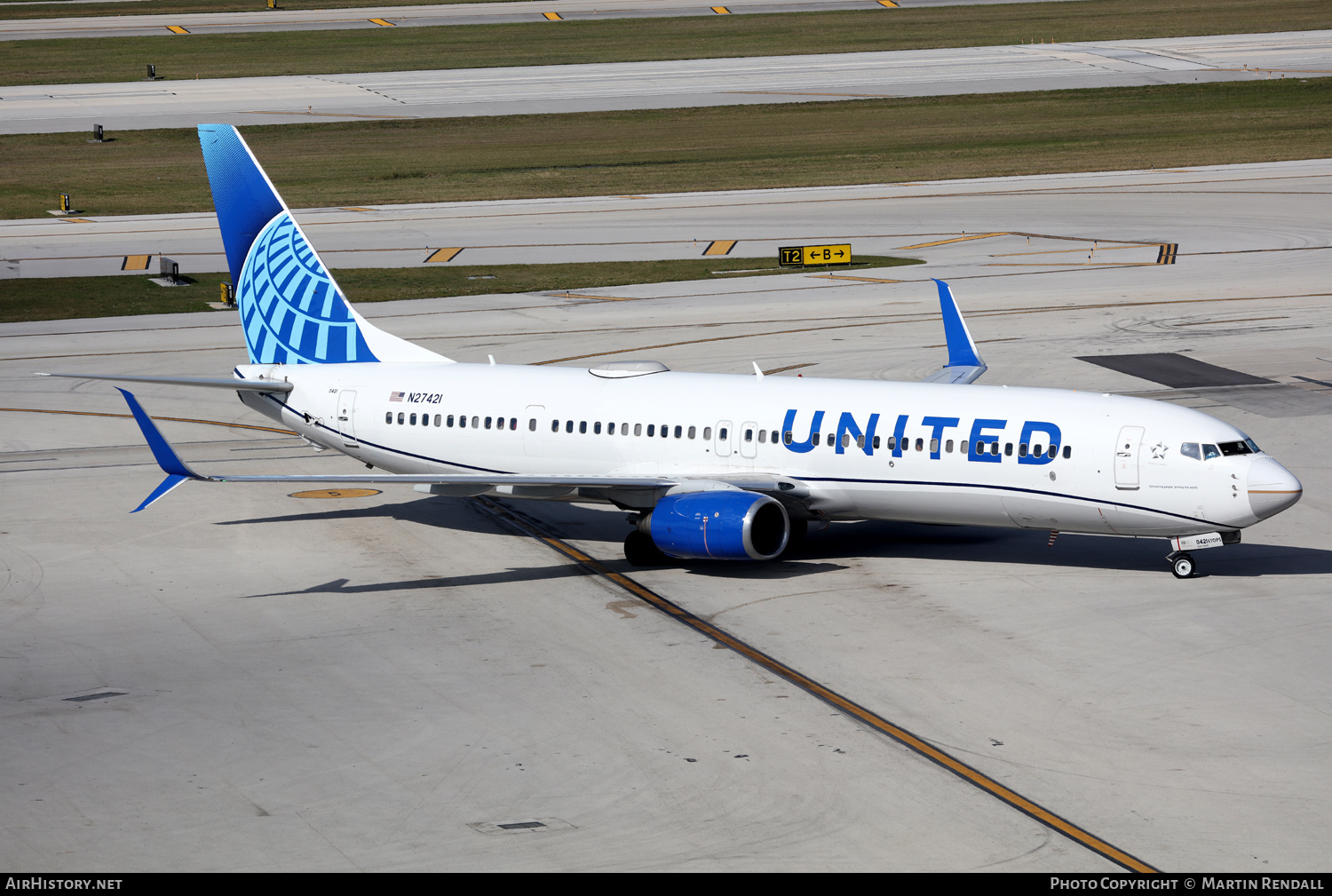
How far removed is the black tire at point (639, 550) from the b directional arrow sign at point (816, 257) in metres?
44.2

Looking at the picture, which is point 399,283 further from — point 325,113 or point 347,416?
point 325,113

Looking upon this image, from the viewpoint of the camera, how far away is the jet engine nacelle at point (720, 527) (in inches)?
1389

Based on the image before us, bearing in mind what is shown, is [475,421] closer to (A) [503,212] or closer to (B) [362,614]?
(B) [362,614]

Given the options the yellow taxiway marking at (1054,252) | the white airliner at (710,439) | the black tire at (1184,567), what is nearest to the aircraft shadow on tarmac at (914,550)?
the black tire at (1184,567)

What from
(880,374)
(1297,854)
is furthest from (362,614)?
(880,374)

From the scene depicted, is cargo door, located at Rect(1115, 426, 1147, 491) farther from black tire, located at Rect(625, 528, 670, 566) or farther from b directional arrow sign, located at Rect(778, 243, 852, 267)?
b directional arrow sign, located at Rect(778, 243, 852, 267)

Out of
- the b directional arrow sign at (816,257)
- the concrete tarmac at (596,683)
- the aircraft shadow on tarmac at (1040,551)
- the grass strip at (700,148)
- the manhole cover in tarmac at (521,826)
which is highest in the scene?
the grass strip at (700,148)

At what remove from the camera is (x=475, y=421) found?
4106 cm

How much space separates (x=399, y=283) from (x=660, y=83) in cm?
7122

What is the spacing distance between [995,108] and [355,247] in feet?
205

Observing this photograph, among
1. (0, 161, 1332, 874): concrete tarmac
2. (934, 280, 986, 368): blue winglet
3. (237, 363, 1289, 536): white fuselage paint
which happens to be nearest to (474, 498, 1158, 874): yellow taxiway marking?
(0, 161, 1332, 874): concrete tarmac

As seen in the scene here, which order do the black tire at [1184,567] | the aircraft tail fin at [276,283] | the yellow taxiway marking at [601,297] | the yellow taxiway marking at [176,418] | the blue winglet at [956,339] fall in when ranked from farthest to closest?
the yellow taxiway marking at [601,297]
the yellow taxiway marking at [176,418]
the blue winglet at [956,339]
the aircraft tail fin at [276,283]
the black tire at [1184,567]

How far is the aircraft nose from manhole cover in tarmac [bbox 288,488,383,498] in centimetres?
2451

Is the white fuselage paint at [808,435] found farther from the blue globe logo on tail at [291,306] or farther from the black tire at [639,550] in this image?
the black tire at [639,550]
